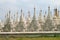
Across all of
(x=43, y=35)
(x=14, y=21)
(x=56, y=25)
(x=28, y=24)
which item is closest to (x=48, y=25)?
(x=56, y=25)

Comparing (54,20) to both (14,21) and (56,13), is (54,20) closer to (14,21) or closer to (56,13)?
(56,13)

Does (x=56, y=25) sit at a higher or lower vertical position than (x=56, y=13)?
lower

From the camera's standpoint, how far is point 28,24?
31.7 metres

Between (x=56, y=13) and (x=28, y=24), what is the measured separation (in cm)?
571

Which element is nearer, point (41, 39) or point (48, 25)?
point (41, 39)

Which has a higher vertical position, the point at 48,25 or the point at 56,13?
the point at 56,13

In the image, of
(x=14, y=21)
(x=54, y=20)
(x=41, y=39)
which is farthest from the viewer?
(x=14, y=21)

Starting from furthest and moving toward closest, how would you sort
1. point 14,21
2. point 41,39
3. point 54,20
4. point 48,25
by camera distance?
point 14,21, point 54,20, point 48,25, point 41,39

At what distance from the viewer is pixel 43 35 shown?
22.9 feet

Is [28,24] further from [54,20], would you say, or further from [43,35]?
[43,35]

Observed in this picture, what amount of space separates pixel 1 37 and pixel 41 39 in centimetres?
165

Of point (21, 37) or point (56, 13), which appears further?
point (56, 13)

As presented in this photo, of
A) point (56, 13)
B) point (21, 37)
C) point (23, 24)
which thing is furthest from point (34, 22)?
point (21, 37)

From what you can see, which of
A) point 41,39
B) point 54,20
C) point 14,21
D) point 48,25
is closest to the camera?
point 41,39
